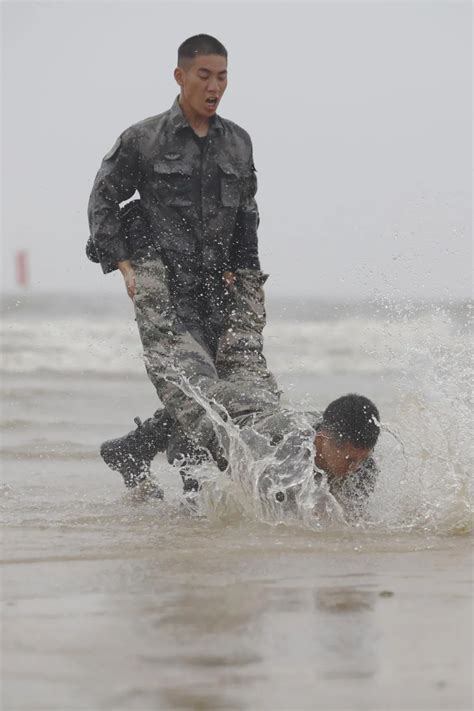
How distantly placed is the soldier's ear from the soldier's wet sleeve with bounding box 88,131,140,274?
0.31 meters

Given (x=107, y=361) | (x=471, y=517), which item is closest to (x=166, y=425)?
(x=471, y=517)

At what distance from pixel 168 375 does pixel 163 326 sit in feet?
0.71

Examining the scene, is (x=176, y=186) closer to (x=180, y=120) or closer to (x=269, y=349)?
(x=180, y=120)

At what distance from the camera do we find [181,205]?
5.56 metres

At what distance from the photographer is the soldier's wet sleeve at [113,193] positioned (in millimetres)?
5520

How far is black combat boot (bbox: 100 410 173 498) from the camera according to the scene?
607cm

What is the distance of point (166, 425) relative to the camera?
6059 millimetres

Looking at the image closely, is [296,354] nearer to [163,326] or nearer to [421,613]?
[163,326]

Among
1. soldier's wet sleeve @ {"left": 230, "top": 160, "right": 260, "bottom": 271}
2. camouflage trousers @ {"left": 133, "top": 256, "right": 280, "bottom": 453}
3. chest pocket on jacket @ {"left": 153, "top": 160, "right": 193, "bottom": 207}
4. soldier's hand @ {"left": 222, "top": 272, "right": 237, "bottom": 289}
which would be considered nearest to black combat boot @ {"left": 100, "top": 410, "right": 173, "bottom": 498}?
camouflage trousers @ {"left": 133, "top": 256, "right": 280, "bottom": 453}

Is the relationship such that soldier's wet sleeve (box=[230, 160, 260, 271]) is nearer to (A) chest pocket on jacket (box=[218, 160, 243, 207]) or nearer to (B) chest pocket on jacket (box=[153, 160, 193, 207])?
(A) chest pocket on jacket (box=[218, 160, 243, 207])

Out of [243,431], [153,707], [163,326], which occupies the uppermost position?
[163,326]

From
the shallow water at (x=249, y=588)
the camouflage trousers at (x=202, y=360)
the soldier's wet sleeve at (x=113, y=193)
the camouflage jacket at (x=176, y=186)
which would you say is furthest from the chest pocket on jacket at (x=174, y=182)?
the shallow water at (x=249, y=588)

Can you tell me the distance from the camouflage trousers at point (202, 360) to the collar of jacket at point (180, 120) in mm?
586

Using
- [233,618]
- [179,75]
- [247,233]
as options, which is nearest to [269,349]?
[247,233]
